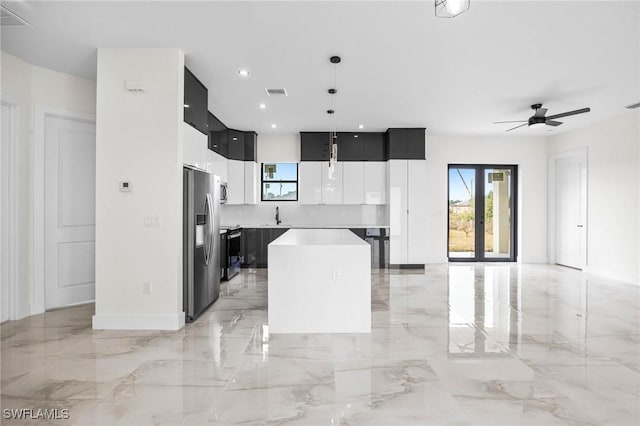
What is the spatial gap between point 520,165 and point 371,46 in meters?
5.84

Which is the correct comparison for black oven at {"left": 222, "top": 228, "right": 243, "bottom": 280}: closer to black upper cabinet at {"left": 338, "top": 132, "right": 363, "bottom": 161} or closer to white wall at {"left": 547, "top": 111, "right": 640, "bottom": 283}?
black upper cabinet at {"left": 338, "top": 132, "right": 363, "bottom": 161}

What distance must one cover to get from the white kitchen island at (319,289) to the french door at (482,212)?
4.94 m

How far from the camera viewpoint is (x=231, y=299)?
461 centimetres

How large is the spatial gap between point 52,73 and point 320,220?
490cm

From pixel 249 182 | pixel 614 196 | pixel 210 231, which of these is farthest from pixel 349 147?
pixel 614 196

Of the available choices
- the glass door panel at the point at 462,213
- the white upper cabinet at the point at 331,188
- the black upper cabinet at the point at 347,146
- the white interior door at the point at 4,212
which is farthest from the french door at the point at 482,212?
the white interior door at the point at 4,212

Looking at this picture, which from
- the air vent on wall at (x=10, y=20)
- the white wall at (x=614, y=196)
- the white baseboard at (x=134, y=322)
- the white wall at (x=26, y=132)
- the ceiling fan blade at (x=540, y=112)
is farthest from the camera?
the white wall at (x=614, y=196)

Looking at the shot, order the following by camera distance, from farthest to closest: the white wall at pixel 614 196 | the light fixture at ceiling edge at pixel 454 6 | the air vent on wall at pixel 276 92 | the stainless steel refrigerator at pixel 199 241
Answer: the white wall at pixel 614 196 → the air vent on wall at pixel 276 92 → the stainless steel refrigerator at pixel 199 241 → the light fixture at ceiling edge at pixel 454 6

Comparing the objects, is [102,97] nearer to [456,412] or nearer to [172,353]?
[172,353]

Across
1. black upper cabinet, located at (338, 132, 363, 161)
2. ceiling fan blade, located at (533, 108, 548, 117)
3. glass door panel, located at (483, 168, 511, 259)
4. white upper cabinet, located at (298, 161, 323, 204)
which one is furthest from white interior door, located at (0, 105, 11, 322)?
glass door panel, located at (483, 168, 511, 259)

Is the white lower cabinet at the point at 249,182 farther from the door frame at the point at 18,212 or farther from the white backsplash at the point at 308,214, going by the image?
the door frame at the point at 18,212

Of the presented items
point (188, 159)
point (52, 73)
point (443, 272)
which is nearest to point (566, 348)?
point (443, 272)

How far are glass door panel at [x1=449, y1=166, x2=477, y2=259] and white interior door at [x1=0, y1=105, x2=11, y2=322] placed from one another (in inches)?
286

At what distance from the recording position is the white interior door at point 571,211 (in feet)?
22.4
